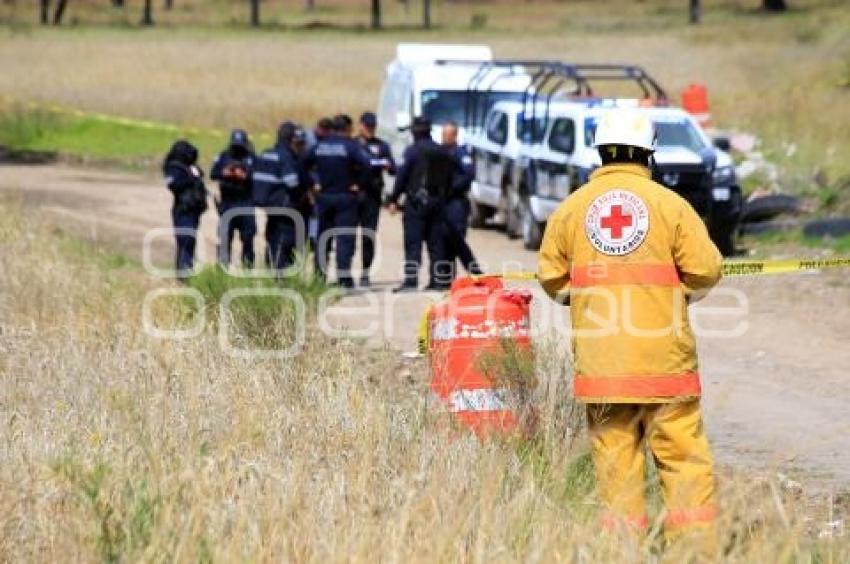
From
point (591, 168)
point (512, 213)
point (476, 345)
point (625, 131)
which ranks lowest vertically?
point (512, 213)

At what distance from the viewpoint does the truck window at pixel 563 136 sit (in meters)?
23.1

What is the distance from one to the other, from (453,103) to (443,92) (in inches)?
7.9

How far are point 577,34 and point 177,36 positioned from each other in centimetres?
1493

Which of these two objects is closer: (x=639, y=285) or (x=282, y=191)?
(x=639, y=285)

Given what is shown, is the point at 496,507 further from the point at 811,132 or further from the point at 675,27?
the point at 675,27

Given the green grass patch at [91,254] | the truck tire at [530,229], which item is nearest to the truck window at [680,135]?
the truck tire at [530,229]

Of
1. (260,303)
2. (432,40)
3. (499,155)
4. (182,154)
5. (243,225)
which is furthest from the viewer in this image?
(432,40)

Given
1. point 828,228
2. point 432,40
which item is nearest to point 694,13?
point 432,40

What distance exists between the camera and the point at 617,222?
7.60 m

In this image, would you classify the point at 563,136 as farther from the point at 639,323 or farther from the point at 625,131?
the point at 639,323

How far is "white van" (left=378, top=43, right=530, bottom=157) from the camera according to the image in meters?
27.6

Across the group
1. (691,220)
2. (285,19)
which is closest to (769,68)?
(285,19)

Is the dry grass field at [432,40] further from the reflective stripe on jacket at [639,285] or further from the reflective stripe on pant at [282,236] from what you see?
the reflective stripe on jacket at [639,285]

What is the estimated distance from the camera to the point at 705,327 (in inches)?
623
